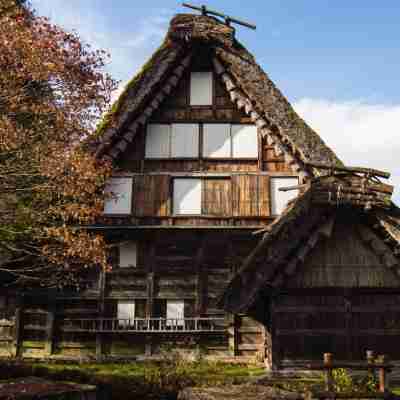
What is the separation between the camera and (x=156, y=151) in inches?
680

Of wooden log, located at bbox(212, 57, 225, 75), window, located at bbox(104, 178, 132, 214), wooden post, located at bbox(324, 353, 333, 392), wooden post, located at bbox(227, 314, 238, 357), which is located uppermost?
wooden log, located at bbox(212, 57, 225, 75)

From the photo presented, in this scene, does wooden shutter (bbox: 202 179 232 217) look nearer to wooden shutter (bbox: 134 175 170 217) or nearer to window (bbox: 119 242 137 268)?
wooden shutter (bbox: 134 175 170 217)

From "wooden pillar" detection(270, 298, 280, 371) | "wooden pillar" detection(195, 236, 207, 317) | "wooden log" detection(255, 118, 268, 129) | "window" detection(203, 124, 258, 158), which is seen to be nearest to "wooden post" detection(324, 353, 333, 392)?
"wooden pillar" detection(270, 298, 280, 371)

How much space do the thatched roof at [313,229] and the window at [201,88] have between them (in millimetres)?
5951

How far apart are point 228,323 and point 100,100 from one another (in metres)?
8.12

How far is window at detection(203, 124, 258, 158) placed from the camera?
17.2 meters

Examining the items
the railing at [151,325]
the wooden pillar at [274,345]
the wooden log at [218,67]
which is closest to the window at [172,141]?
the wooden log at [218,67]

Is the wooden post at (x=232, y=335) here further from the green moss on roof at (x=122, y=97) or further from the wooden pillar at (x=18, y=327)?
the green moss on roof at (x=122, y=97)

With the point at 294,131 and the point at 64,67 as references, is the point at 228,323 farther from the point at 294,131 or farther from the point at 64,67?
the point at 64,67

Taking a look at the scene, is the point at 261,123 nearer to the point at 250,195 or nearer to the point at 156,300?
the point at 250,195

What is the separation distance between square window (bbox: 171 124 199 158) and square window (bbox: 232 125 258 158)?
1.36 metres

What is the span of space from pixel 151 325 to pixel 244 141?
7.13 meters

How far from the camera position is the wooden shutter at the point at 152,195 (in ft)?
53.6

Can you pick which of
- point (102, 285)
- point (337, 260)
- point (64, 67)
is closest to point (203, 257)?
point (102, 285)
